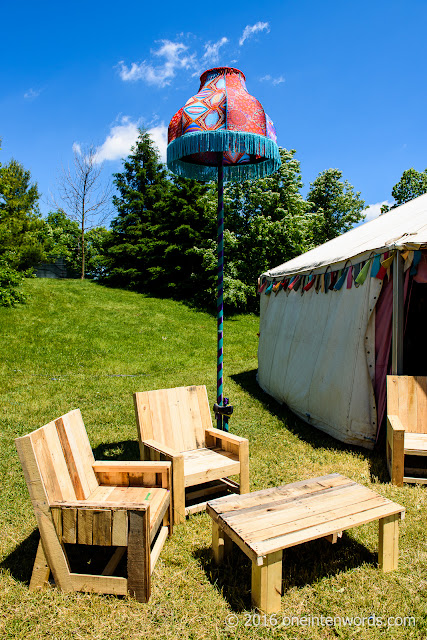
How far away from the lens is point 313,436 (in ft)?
17.8

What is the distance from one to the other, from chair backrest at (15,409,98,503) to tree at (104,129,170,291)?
18021 millimetres

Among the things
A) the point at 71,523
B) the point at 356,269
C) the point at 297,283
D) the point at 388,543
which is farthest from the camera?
the point at 297,283

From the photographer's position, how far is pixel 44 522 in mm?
2320

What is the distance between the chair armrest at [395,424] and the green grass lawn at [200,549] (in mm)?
534

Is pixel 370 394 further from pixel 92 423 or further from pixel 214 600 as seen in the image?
pixel 92 423

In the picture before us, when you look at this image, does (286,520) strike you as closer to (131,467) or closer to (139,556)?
(139,556)

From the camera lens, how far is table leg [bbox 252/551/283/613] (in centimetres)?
218

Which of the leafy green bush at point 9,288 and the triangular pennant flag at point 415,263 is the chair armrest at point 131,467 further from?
the leafy green bush at point 9,288

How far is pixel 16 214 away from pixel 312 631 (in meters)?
28.3

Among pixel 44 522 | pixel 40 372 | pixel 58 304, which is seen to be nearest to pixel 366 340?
pixel 44 522

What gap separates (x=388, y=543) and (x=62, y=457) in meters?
2.15

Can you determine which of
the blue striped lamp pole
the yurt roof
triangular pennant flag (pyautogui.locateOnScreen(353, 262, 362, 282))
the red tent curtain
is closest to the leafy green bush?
the yurt roof

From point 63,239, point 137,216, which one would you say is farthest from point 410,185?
point 63,239

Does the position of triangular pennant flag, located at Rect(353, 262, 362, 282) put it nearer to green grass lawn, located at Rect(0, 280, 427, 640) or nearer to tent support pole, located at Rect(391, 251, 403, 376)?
tent support pole, located at Rect(391, 251, 403, 376)
